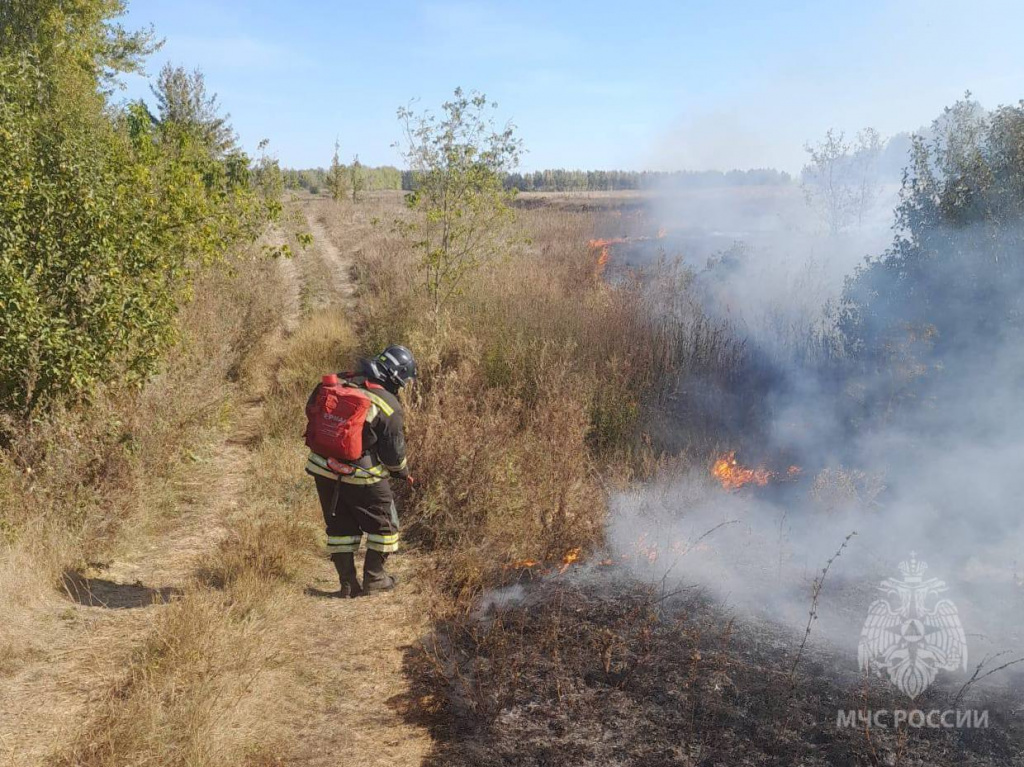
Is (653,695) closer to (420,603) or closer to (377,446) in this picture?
(420,603)

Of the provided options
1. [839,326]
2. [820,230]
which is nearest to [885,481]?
[839,326]

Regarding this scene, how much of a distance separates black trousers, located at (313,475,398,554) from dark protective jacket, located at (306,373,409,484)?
90mm

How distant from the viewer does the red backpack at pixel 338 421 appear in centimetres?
448

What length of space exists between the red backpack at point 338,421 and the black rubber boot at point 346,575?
79 cm

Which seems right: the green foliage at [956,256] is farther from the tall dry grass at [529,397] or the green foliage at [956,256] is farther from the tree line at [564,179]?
the tree line at [564,179]

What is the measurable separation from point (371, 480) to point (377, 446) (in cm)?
24

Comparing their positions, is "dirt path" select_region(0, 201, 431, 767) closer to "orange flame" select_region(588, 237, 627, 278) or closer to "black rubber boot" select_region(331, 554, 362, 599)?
"black rubber boot" select_region(331, 554, 362, 599)

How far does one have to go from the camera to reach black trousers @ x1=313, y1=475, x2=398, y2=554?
477 cm

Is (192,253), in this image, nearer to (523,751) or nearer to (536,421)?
(536,421)

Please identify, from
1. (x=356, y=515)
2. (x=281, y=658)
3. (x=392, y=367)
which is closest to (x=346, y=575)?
(x=356, y=515)

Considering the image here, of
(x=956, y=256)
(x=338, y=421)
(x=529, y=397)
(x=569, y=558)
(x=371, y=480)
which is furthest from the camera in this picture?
(x=529, y=397)

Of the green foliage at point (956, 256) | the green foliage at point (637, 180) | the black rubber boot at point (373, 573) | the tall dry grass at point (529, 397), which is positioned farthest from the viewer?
the green foliage at point (637, 180)

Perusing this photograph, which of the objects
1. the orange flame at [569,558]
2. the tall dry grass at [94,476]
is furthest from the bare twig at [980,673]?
the tall dry grass at [94,476]

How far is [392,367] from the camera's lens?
4773 millimetres
